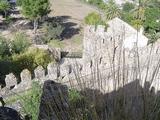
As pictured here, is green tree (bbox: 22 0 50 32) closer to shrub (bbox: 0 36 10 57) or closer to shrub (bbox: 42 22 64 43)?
shrub (bbox: 42 22 64 43)

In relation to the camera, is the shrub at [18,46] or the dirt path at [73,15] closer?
the shrub at [18,46]

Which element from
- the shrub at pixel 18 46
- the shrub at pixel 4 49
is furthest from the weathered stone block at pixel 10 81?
the shrub at pixel 18 46

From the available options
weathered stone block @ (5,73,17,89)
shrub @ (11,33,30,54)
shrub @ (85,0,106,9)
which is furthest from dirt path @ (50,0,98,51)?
weathered stone block @ (5,73,17,89)

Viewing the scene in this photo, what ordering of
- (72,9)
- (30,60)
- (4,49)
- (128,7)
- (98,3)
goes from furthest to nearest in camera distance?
1. (98,3)
2. (72,9)
3. (128,7)
4. (4,49)
5. (30,60)

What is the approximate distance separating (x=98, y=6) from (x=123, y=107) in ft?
106

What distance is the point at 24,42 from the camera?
21.0 meters

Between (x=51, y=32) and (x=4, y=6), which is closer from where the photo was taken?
(x=51, y=32)

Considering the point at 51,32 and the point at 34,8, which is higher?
the point at 34,8

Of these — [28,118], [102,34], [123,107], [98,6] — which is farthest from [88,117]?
[98,6]

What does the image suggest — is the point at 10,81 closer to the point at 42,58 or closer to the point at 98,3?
the point at 42,58

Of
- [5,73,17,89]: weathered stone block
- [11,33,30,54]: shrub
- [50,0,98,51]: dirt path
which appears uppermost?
[5,73,17,89]: weathered stone block

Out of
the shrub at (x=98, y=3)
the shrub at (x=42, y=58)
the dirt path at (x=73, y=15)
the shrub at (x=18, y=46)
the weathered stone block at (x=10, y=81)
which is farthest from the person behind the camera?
the shrub at (x=98, y=3)

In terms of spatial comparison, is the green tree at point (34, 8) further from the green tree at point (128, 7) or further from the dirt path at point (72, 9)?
the green tree at point (128, 7)

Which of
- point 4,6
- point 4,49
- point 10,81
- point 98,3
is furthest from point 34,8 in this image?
point 10,81
